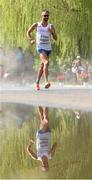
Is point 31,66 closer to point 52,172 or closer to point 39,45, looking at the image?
point 39,45

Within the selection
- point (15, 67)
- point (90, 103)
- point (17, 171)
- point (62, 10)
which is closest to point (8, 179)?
point (17, 171)

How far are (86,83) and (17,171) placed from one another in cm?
1265

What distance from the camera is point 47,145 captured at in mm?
5258

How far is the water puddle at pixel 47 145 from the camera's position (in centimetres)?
426

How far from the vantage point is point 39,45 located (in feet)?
35.8

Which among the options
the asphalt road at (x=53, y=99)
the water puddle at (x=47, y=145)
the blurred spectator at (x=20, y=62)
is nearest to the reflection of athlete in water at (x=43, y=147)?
the water puddle at (x=47, y=145)

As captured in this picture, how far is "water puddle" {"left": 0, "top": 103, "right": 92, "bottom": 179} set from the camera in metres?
4.26

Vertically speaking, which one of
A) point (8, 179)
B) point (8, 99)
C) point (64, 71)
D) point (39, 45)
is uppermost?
point (8, 179)

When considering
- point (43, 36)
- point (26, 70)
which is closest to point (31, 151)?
point (43, 36)

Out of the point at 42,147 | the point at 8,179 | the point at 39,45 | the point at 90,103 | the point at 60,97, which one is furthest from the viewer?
the point at 39,45

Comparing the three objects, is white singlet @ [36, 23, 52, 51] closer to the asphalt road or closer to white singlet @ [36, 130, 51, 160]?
the asphalt road

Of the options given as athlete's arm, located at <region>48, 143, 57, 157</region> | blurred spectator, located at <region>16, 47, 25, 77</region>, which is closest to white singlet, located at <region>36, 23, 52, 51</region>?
athlete's arm, located at <region>48, 143, 57, 157</region>

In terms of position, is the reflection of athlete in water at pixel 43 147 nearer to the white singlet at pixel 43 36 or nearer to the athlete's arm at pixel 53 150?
the athlete's arm at pixel 53 150

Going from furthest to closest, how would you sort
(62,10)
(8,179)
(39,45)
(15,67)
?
(15,67), (62,10), (39,45), (8,179)
